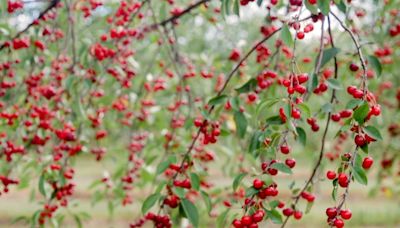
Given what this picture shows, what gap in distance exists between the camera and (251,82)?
191cm

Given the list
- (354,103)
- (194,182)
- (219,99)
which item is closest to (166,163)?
(194,182)

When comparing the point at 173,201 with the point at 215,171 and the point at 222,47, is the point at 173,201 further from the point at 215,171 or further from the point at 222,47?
the point at 215,171

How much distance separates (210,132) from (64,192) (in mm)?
812

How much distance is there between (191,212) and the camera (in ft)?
5.64

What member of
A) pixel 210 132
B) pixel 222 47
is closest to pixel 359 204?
pixel 222 47

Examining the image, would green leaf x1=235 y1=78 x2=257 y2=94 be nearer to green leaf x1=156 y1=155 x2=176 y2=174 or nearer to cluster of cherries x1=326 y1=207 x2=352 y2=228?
green leaf x1=156 y1=155 x2=176 y2=174

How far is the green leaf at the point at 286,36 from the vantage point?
1470 millimetres

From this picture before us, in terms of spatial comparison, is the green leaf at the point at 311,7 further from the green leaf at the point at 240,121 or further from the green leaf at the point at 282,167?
the green leaf at the point at 240,121

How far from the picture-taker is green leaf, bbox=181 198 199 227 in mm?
1706

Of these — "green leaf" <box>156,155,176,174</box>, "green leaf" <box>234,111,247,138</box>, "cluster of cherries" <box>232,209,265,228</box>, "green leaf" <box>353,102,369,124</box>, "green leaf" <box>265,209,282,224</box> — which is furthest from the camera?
"green leaf" <box>234,111,247,138</box>

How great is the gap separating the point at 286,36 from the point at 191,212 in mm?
586

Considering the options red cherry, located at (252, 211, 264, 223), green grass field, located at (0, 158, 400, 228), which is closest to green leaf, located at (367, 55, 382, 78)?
red cherry, located at (252, 211, 264, 223)

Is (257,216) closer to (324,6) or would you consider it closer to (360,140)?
(360,140)

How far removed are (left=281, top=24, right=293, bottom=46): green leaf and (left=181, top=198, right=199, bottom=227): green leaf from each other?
56 cm
